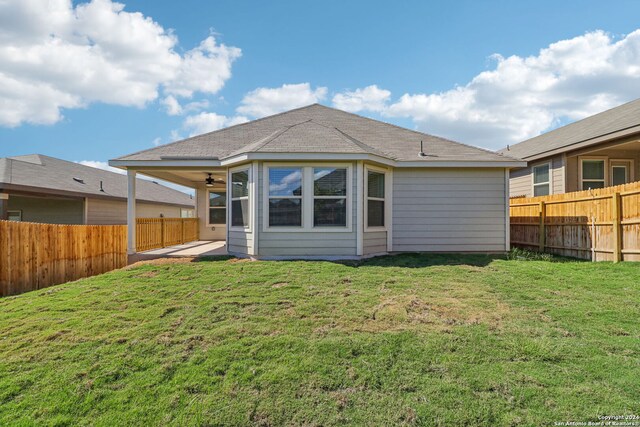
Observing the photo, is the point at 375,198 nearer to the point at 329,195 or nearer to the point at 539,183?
the point at 329,195

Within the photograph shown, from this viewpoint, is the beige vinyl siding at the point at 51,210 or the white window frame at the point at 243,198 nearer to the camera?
the white window frame at the point at 243,198

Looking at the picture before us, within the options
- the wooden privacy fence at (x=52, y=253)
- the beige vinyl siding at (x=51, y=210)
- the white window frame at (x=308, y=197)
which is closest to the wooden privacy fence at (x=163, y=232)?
the wooden privacy fence at (x=52, y=253)

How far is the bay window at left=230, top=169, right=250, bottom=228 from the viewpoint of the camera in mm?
8508

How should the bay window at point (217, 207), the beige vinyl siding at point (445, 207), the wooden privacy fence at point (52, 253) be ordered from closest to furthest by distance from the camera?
the wooden privacy fence at point (52, 253) → the beige vinyl siding at point (445, 207) → the bay window at point (217, 207)

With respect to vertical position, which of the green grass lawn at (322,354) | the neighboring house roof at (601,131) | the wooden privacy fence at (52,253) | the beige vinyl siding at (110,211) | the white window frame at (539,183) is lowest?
the green grass lawn at (322,354)

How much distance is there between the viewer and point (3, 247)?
251 inches

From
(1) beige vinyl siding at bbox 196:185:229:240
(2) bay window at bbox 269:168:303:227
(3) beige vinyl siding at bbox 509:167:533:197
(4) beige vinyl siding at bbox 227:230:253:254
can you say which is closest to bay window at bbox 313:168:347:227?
(2) bay window at bbox 269:168:303:227

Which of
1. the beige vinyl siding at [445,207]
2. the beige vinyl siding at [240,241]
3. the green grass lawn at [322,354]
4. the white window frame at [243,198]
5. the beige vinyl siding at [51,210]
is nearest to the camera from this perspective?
the green grass lawn at [322,354]

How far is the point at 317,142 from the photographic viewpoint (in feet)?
27.5

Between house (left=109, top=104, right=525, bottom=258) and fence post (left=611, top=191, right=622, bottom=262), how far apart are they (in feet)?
7.45

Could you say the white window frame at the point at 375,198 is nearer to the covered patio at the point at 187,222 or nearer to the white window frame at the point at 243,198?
the white window frame at the point at 243,198

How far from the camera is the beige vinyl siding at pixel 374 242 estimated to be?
27.4ft

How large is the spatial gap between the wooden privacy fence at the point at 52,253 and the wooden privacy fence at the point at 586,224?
12.6 m

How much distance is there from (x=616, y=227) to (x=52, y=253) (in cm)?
1313
